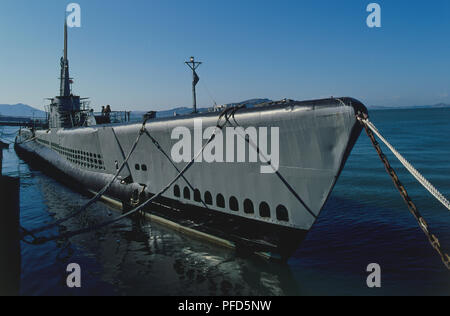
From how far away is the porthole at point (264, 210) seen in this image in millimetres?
9984

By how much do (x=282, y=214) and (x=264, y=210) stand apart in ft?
2.21

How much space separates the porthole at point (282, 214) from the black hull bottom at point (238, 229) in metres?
0.28

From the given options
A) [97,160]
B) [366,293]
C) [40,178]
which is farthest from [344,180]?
[40,178]

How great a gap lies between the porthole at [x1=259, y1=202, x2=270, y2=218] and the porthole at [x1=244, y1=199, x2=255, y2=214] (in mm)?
327

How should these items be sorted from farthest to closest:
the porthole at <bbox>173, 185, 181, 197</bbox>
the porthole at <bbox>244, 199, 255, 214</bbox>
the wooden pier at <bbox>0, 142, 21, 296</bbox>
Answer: the porthole at <bbox>173, 185, 181, 197</bbox> < the porthole at <bbox>244, 199, 255, 214</bbox> < the wooden pier at <bbox>0, 142, 21, 296</bbox>

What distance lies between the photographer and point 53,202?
20562 millimetres

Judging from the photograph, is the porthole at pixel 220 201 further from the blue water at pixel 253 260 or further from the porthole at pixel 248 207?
the blue water at pixel 253 260

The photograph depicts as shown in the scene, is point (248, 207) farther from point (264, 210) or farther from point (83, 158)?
point (83, 158)

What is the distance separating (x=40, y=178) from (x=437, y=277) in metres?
30.3

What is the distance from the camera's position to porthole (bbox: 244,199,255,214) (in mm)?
10414

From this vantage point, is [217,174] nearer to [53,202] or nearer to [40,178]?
[53,202]
